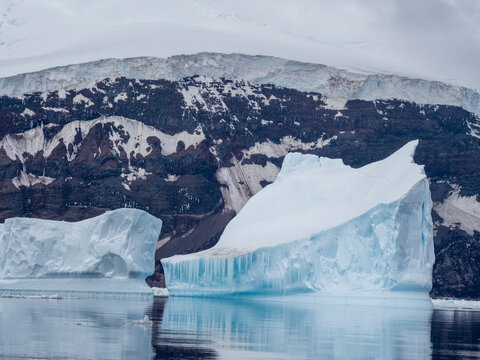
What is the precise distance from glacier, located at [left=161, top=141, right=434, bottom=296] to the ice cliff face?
4.58 meters

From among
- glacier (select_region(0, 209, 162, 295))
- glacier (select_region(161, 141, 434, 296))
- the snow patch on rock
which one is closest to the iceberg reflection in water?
glacier (select_region(161, 141, 434, 296))

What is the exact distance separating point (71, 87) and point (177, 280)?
43940 mm

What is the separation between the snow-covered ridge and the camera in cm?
9525

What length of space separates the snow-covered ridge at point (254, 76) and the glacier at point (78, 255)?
39.3 m

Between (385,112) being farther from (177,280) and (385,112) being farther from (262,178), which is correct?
(177,280)

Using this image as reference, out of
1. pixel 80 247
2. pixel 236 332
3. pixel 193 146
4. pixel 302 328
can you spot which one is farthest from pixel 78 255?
pixel 193 146

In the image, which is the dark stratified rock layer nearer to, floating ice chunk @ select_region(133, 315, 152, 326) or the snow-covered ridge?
the snow-covered ridge

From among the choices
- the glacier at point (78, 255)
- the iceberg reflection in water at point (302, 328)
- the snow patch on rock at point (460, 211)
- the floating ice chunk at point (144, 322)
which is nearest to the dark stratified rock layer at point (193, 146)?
the snow patch on rock at point (460, 211)

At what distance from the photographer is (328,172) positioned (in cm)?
5475

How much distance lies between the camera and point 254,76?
319 feet

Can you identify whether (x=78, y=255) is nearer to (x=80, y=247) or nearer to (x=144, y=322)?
(x=80, y=247)

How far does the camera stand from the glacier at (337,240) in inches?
1832

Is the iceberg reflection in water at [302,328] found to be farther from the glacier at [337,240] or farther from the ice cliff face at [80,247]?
the ice cliff face at [80,247]

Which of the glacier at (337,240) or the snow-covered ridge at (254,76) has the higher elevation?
the snow-covered ridge at (254,76)
